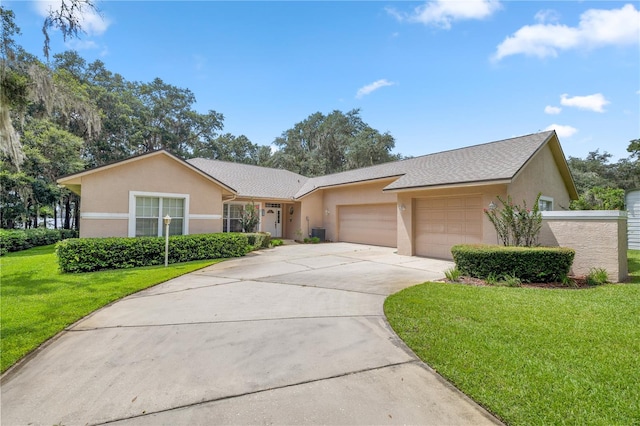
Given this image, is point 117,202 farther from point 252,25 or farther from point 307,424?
point 307,424

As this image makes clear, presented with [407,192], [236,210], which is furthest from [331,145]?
[407,192]

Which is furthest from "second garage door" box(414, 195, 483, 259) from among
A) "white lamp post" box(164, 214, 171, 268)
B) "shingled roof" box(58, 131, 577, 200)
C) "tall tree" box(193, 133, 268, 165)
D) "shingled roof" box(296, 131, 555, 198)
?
"tall tree" box(193, 133, 268, 165)

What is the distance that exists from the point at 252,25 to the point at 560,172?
48.3 ft

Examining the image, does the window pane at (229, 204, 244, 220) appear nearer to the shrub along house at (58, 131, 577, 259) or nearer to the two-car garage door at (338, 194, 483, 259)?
the shrub along house at (58, 131, 577, 259)

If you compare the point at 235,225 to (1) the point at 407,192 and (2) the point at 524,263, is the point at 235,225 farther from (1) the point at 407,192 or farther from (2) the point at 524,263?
(2) the point at 524,263

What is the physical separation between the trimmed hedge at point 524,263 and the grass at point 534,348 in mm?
1027

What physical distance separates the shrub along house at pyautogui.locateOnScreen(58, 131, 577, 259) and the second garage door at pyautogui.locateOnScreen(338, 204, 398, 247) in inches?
2.3

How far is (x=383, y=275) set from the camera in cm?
834

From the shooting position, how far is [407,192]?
12.7 metres

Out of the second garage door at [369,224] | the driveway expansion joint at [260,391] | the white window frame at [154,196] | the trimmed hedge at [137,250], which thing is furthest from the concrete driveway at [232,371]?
the second garage door at [369,224]

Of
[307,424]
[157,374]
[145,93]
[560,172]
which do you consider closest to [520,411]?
[307,424]

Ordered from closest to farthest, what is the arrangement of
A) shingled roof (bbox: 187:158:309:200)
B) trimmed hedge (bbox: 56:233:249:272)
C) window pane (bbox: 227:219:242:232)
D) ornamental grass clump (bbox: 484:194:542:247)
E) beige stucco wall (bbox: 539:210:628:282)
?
beige stucco wall (bbox: 539:210:628:282) < ornamental grass clump (bbox: 484:194:542:247) < trimmed hedge (bbox: 56:233:249:272) < window pane (bbox: 227:219:242:232) < shingled roof (bbox: 187:158:309:200)

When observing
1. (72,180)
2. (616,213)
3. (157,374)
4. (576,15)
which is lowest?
(157,374)

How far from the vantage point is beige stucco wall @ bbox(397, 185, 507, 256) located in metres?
10.0
